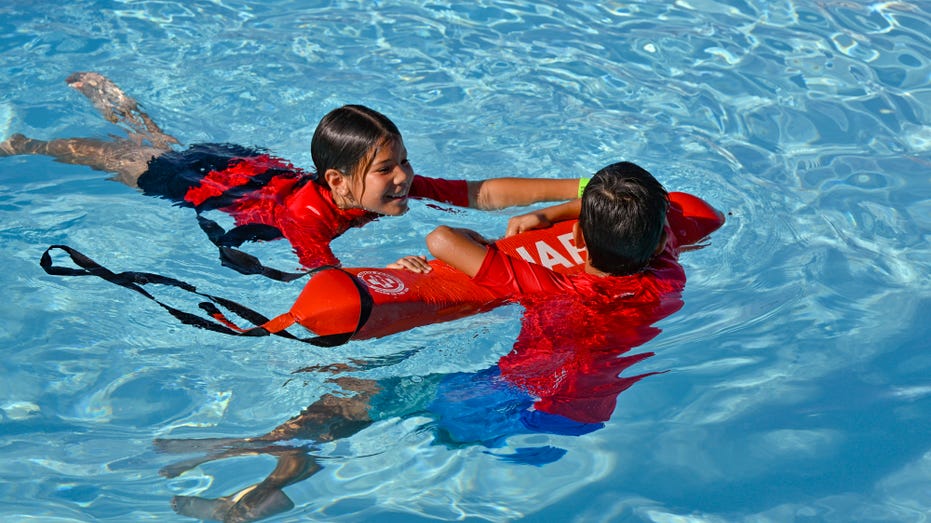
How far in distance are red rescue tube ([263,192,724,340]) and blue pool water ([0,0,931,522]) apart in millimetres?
294

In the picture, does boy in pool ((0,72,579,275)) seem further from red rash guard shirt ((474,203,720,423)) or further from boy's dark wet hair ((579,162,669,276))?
boy's dark wet hair ((579,162,669,276))

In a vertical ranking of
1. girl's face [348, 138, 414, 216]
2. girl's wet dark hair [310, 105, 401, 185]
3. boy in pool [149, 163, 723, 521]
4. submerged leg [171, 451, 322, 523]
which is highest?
girl's wet dark hair [310, 105, 401, 185]

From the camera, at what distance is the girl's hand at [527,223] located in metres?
3.91

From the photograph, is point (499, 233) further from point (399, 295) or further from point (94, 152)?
point (94, 152)

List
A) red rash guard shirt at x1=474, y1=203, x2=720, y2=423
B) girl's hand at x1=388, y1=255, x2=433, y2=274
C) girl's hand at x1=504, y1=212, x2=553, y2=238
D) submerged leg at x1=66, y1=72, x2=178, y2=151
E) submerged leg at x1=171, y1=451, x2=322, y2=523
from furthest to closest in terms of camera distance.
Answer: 1. submerged leg at x1=66, y1=72, x2=178, y2=151
2. girl's hand at x1=504, y1=212, x2=553, y2=238
3. girl's hand at x1=388, y1=255, x2=433, y2=274
4. red rash guard shirt at x1=474, y1=203, x2=720, y2=423
5. submerged leg at x1=171, y1=451, x2=322, y2=523

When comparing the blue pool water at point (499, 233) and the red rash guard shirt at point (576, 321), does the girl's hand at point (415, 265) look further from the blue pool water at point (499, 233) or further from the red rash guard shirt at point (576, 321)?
the blue pool water at point (499, 233)

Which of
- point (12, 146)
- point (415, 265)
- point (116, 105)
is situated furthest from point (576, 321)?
point (12, 146)

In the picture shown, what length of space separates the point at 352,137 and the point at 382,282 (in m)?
0.91

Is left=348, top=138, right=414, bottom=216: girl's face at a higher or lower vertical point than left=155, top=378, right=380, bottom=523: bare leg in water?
higher

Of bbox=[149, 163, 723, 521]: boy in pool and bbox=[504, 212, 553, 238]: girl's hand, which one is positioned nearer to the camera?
bbox=[149, 163, 723, 521]: boy in pool

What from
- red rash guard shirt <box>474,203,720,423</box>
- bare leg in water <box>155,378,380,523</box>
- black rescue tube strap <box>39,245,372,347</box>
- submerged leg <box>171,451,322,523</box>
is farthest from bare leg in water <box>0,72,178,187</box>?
red rash guard shirt <box>474,203,720,423</box>

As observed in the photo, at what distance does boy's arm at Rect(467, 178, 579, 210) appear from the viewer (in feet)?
13.9

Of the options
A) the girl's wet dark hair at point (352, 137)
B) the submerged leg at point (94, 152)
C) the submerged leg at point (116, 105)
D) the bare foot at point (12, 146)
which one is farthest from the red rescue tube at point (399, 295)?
the bare foot at point (12, 146)

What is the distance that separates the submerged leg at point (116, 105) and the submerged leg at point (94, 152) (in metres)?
A: 0.19
